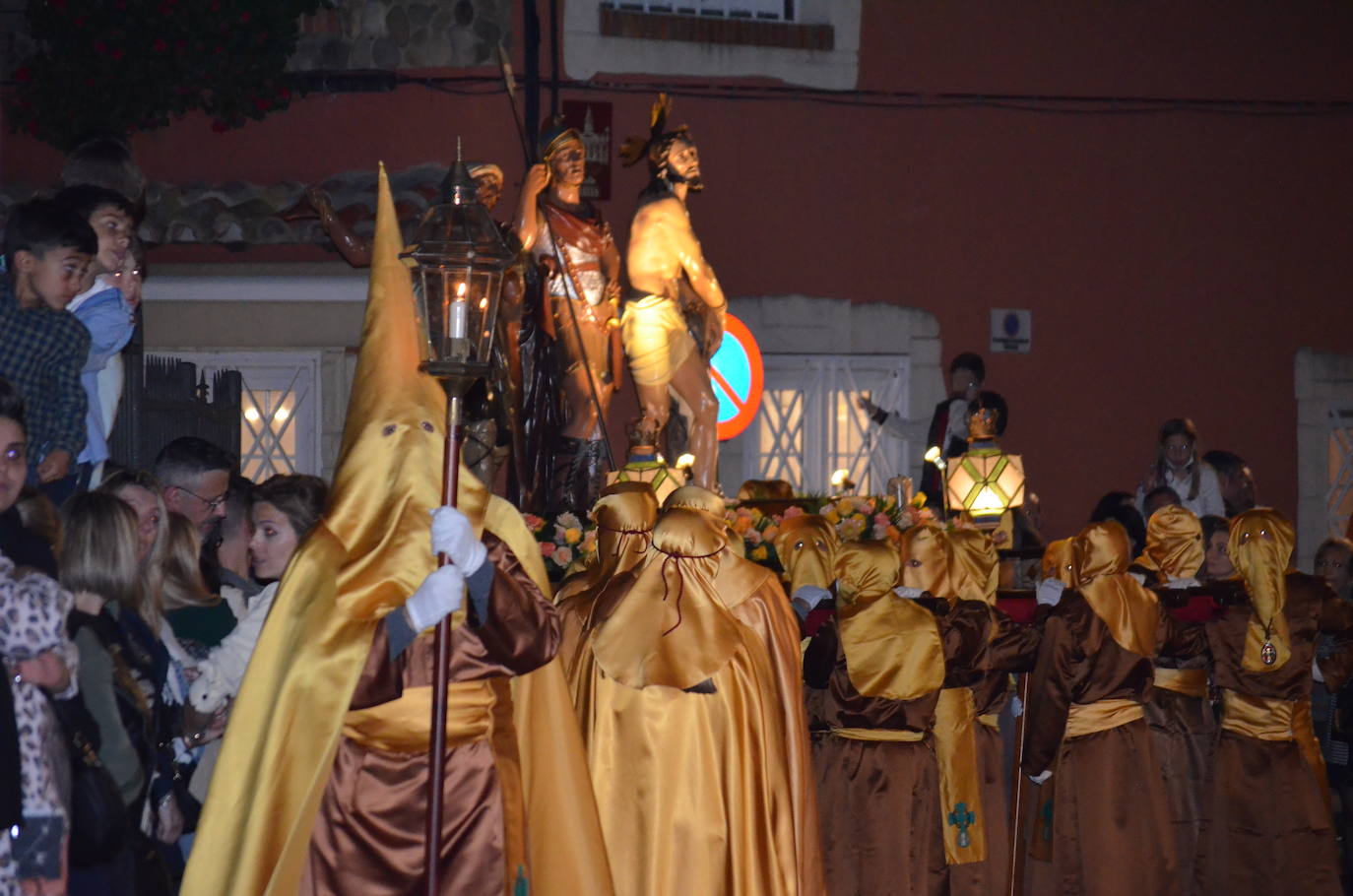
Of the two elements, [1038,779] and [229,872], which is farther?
[1038,779]

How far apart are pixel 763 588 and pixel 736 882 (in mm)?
958

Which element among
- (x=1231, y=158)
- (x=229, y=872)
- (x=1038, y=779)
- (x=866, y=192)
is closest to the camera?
(x=229, y=872)

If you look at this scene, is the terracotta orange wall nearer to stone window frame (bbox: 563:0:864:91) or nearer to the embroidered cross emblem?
stone window frame (bbox: 563:0:864:91)

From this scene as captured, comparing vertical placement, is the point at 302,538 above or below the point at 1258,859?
above

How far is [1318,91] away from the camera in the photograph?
1489cm

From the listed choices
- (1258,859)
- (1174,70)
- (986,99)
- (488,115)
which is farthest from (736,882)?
(1174,70)

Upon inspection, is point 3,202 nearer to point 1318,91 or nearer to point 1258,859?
point 1258,859

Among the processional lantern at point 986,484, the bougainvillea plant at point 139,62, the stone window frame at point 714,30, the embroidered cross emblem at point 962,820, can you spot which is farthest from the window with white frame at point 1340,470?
the bougainvillea plant at point 139,62

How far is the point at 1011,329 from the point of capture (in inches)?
553

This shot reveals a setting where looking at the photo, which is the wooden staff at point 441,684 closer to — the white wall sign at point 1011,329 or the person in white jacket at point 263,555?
the person in white jacket at point 263,555

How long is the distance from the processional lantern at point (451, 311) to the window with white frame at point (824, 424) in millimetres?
8913

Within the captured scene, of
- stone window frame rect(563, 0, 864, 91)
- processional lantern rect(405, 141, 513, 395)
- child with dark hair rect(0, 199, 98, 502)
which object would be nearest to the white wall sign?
stone window frame rect(563, 0, 864, 91)

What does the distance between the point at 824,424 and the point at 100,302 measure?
25.5 ft

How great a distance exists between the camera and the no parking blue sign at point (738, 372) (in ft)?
38.6
